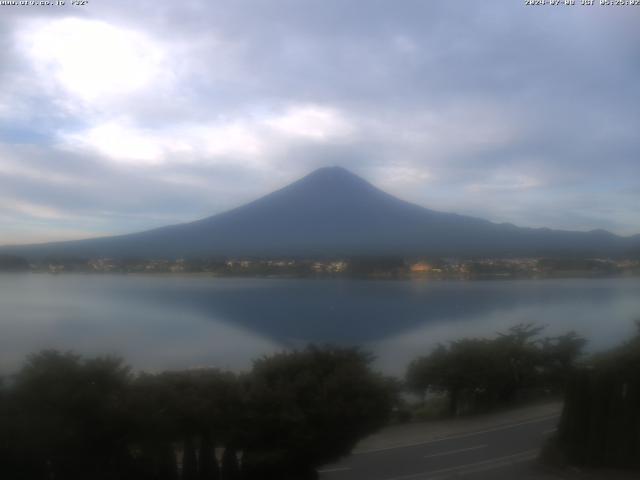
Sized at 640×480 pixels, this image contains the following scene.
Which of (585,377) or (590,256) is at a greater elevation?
(590,256)

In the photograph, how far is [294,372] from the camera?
911 cm

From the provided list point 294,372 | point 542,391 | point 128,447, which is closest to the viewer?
point 128,447

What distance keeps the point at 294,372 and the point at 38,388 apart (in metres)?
3.39

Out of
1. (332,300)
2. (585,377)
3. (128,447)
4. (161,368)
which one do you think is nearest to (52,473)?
(128,447)

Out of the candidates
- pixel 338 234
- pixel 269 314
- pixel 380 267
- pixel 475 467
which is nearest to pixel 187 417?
pixel 269 314

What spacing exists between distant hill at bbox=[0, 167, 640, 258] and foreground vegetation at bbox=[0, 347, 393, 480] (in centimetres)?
394

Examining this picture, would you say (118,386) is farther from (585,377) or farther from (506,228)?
(506,228)

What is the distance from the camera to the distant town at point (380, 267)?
496 inches

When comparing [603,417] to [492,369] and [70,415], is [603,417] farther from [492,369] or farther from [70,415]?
[70,415]

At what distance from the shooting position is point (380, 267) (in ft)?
43.3

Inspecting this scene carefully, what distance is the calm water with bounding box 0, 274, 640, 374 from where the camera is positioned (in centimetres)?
973

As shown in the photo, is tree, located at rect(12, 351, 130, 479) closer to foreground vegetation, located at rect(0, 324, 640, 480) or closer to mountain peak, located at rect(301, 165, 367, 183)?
foreground vegetation, located at rect(0, 324, 640, 480)

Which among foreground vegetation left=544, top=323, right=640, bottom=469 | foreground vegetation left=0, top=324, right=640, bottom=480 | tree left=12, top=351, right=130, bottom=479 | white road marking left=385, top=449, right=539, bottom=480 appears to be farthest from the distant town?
white road marking left=385, top=449, right=539, bottom=480

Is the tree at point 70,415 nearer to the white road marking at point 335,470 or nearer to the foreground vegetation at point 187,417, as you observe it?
the foreground vegetation at point 187,417
